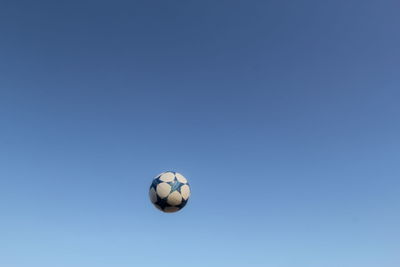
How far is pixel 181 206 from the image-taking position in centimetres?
2059

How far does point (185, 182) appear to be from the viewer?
2114 centimetres

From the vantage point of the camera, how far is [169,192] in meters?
20.1

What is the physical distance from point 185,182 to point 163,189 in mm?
1694

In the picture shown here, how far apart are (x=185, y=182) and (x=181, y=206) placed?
5.16 feet

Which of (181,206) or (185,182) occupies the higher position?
(185,182)

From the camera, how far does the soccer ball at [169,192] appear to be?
20.1 metres

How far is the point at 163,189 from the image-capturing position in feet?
66.1

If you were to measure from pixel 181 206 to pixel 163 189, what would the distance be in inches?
65.8

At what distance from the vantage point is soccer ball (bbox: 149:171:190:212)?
790 inches
